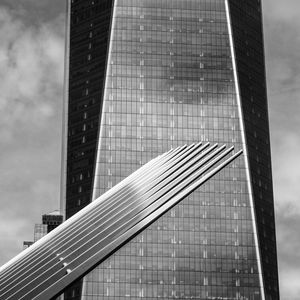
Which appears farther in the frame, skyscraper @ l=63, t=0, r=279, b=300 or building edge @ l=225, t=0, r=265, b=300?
building edge @ l=225, t=0, r=265, b=300

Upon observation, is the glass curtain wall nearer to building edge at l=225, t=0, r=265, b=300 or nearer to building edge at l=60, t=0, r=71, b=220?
building edge at l=225, t=0, r=265, b=300

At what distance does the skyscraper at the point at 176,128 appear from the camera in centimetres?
16475

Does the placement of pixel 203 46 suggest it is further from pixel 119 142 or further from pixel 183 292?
pixel 183 292

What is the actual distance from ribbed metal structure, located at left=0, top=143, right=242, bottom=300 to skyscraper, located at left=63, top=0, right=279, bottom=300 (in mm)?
100248

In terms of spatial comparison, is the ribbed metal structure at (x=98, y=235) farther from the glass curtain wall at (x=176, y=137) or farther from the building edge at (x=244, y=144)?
the building edge at (x=244, y=144)

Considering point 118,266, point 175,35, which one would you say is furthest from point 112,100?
point 118,266

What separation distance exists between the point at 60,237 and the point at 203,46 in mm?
125305

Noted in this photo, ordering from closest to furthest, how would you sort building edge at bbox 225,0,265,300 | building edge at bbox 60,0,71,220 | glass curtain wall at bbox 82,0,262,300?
1. glass curtain wall at bbox 82,0,262,300
2. building edge at bbox 225,0,265,300
3. building edge at bbox 60,0,71,220

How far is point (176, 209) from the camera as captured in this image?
168000 millimetres

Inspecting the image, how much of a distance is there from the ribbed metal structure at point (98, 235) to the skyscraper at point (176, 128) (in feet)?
329

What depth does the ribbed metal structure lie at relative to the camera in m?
39.0

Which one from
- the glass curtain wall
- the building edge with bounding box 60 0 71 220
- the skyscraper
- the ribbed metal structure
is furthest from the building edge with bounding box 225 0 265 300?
the ribbed metal structure

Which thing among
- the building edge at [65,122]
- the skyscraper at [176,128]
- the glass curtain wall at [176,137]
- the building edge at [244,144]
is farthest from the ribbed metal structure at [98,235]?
the building edge at [65,122]

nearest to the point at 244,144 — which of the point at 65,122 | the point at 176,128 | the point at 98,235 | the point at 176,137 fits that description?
the point at 176,137
